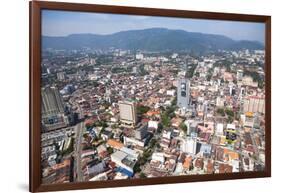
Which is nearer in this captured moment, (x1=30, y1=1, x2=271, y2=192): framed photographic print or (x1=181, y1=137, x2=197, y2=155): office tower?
(x1=30, y1=1, x2=271, y2=192): framed photographic print

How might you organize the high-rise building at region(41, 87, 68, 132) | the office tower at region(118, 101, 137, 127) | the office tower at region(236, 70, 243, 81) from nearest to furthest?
the high-rise building at region(41, 87, 68, 132)
the office tower at region(118, 101, 137, 127)
the office tower at region(236, 70, 243, 81)

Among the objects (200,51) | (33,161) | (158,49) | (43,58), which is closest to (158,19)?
(158,49)

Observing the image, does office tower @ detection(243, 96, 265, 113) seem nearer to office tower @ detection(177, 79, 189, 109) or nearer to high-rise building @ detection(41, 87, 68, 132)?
office tower @ detection(177, 79, 189, 109)

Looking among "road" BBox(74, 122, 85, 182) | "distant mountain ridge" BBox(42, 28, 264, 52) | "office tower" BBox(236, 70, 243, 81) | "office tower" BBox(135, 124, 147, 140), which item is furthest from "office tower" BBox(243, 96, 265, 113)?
"road" BBox(74, 122, 85, 182)

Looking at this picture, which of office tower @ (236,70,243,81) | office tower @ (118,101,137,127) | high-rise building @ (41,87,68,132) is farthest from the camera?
office tower @ (236,70,243,81)

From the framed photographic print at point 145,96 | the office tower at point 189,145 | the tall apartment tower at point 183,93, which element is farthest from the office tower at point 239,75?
the office tower at point 189,145

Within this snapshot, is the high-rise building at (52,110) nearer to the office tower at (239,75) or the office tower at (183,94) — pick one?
the office tower at (183,94)

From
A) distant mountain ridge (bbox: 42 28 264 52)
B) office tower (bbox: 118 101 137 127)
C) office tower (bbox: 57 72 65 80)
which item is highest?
distant mountain ridge (bbox: 42 28 264 52)

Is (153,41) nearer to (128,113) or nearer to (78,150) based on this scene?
(128,113)
